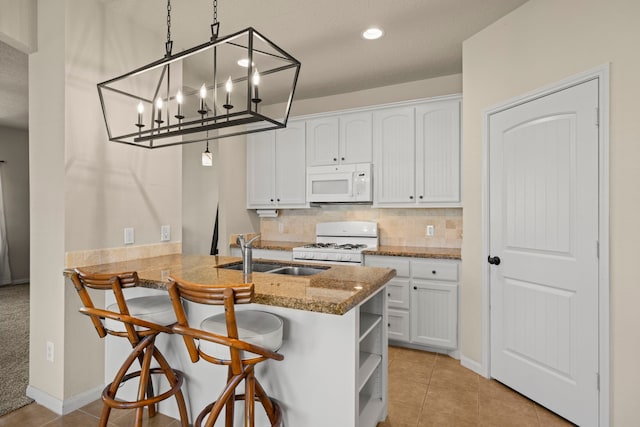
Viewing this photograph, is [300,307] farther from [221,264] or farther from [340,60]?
[340,60]

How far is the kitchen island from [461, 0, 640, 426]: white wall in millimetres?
1235

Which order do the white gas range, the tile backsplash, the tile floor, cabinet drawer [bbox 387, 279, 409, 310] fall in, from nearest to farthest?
1. the tile floor
2. cabinet drawer [bbox 387, 279, 409, 310]
3. the white gas range
4. the tile backsplash

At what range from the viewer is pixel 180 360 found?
7.04 feet

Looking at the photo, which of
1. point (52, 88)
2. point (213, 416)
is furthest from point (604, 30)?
point (52, 88)

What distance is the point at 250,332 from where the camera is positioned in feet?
4.93

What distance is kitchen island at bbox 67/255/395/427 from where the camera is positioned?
5.18ft

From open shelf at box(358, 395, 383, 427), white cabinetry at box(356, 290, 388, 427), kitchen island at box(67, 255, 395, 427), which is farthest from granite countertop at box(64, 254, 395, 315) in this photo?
open shelf at box(358, 395, 383, 427)

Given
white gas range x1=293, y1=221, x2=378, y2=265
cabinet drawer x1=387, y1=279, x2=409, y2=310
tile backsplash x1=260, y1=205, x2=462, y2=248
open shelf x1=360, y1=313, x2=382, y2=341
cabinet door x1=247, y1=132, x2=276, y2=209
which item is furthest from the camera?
cabinet door x1=247, y1=132, x2=276, y2=209

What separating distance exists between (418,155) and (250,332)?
2.67 meters

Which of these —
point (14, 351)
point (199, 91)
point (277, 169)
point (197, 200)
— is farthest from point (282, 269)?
point (197, 200)

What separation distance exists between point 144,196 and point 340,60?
216cm

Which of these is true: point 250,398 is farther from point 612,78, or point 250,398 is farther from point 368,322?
point 612,78

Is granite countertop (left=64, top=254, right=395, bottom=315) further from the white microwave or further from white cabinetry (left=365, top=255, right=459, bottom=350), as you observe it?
the white microwave

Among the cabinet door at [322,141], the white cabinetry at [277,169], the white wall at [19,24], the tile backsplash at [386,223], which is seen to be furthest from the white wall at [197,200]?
the white wall at [19,24]
